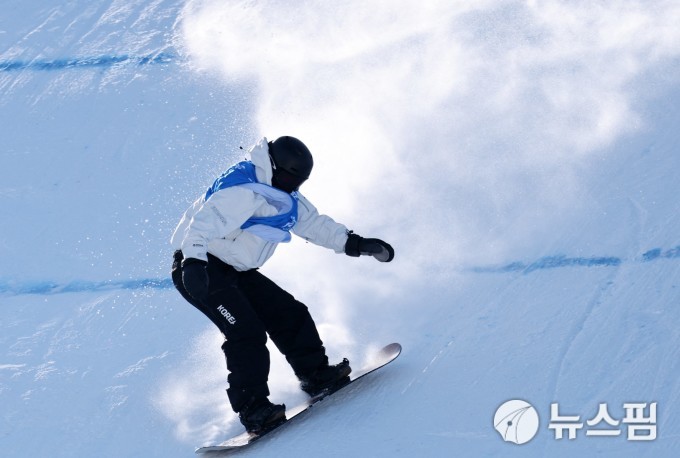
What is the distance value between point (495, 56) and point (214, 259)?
3.57 m

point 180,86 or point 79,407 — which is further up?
point 180,86

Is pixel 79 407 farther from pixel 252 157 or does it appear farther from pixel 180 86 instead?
pixel 180 86

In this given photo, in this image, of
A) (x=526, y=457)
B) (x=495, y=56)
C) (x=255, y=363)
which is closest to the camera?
(x=526, y=457)

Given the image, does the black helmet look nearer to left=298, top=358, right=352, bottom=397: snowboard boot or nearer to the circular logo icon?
left=298, top=358, right=352, bottom=397: snowboard boot

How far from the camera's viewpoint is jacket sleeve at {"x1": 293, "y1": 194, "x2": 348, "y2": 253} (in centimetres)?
454

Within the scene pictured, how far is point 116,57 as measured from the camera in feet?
26.0

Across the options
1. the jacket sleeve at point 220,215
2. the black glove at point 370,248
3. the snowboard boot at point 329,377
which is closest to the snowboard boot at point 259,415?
the snowboard boot at point 329,377

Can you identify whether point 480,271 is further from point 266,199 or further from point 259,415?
Answer: point 259,415

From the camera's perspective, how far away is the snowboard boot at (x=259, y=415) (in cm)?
416

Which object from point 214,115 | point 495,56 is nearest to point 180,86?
point 214,115

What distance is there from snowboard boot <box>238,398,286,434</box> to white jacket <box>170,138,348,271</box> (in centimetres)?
60

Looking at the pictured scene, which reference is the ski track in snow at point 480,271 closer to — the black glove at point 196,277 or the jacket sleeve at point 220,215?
the jacket sleeve at point 220,215

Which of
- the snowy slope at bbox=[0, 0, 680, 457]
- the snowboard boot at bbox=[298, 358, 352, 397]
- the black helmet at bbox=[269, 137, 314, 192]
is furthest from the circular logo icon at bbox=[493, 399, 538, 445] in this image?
the black helmet at bbox=[269, 137, 314, 192]

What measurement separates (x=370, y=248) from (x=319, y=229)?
26 centimetres
